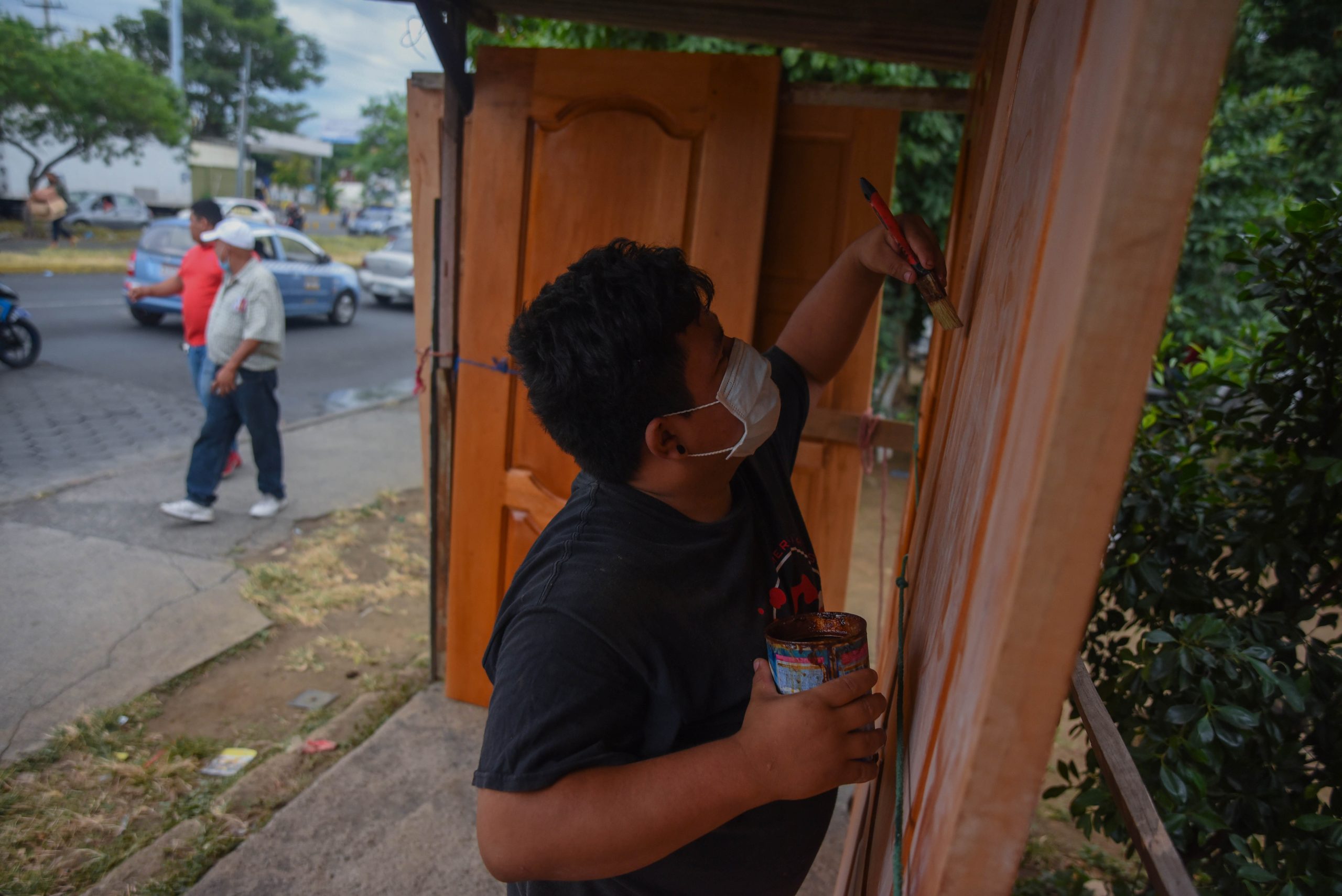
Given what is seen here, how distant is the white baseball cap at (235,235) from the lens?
521 centimetres

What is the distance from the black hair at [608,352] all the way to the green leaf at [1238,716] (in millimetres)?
1317

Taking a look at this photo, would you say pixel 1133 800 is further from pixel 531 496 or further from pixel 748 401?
pixel 531 496

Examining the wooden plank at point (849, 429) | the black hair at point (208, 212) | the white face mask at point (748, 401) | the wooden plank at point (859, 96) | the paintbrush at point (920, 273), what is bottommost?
the wooden plank at point (849, 429)

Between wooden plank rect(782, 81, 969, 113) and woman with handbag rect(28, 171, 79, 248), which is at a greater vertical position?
wooden plank rect(782, 81, 969, 113)

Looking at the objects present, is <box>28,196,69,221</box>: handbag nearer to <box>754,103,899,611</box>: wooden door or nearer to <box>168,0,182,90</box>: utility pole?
<box>168,0,182,90</box>: utility pole

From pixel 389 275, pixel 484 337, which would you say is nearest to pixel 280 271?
pixel 389 275

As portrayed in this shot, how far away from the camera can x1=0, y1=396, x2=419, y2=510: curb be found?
5.61 metres

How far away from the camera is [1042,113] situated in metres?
0.77

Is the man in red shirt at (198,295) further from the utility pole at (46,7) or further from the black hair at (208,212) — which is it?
the utility pole at (46,7)

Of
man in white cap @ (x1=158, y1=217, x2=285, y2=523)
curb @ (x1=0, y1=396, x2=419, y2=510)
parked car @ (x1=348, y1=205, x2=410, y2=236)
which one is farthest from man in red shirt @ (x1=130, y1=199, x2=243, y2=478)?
parked car @ (x1=348, y1=205, x2=410, y2=236)

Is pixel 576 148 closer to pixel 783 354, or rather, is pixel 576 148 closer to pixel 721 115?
pixel 721 115

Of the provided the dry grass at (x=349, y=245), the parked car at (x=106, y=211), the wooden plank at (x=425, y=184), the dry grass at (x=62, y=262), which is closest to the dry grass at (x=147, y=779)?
the wooden plank at (x=425, y=184)

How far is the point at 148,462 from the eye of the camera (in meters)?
6.54

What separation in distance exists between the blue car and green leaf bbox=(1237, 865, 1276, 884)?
11.3 meters
